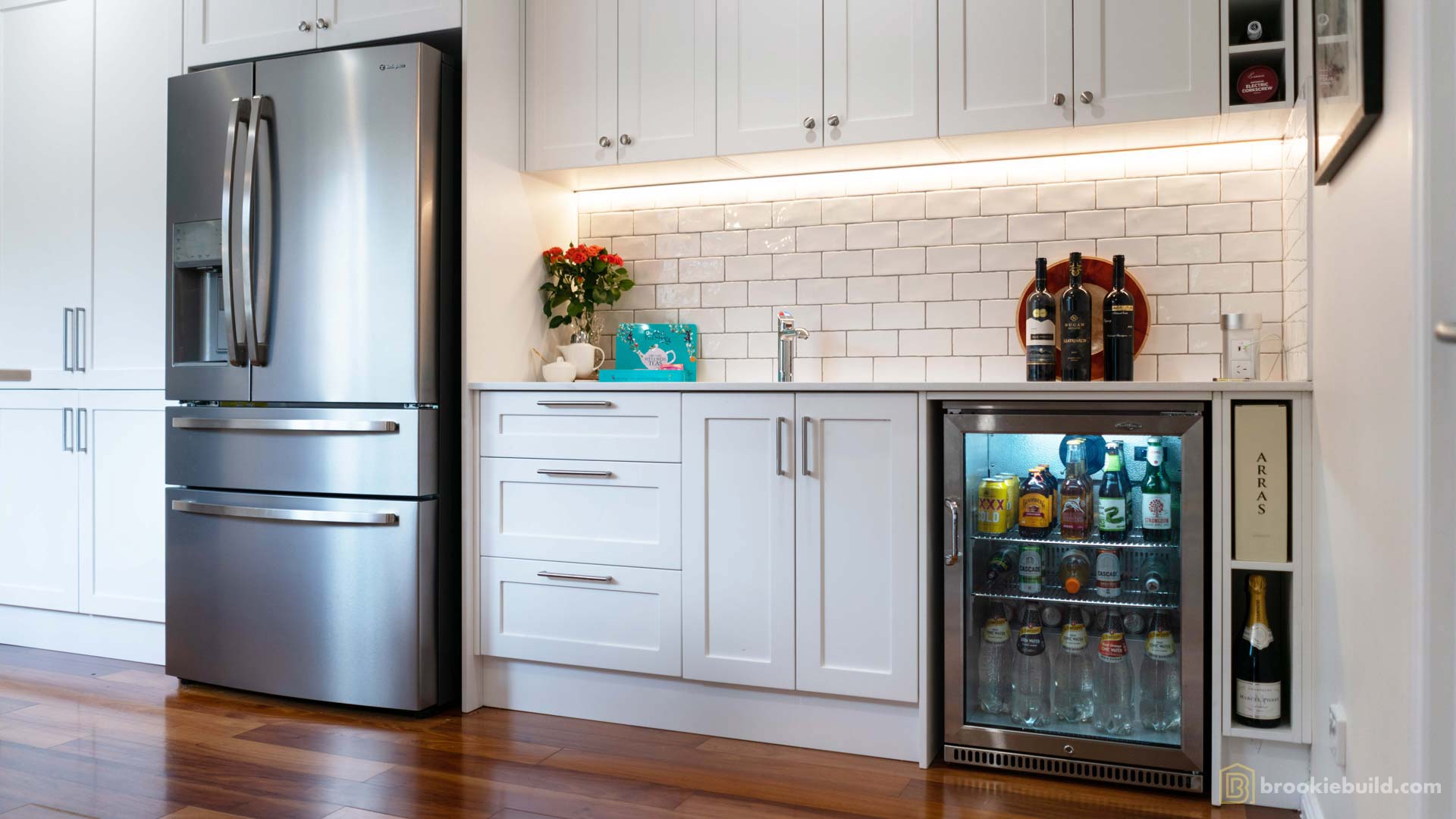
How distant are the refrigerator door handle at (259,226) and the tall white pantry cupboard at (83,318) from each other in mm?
612

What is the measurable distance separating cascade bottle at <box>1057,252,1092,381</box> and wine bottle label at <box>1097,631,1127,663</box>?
0.66 meters

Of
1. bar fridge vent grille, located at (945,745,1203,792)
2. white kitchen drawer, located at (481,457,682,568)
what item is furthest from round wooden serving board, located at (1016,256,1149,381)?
white kitchen drawer, located at (481,457,682,568)

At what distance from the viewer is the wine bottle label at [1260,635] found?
87.9 inches

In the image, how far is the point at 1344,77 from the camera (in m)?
1.67

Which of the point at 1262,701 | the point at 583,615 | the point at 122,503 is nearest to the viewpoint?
the point at 1262,701

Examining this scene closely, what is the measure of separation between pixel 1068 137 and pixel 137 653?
131 inches

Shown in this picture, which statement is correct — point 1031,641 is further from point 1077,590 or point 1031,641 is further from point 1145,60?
point 1145,60

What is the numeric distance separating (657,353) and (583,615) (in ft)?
2.93

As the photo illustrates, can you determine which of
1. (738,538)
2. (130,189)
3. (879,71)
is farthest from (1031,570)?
(130,189)

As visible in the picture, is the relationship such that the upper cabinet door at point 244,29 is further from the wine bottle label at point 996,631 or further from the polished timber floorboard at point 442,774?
the wine bottle label at point 996,631

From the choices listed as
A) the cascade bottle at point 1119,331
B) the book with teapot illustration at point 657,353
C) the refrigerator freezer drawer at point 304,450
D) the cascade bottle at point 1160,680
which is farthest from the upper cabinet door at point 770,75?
the cascade bottle at point 1160,680

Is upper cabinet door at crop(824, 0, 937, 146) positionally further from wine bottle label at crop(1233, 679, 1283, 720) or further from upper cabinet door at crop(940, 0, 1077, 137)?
wine bottle label at crop(1233, 679, 1283, 720)

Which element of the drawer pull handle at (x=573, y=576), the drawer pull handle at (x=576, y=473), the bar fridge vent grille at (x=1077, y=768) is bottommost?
the bar fridge vent grille at (x=1077, y=768)

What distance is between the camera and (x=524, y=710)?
9.53 ft
